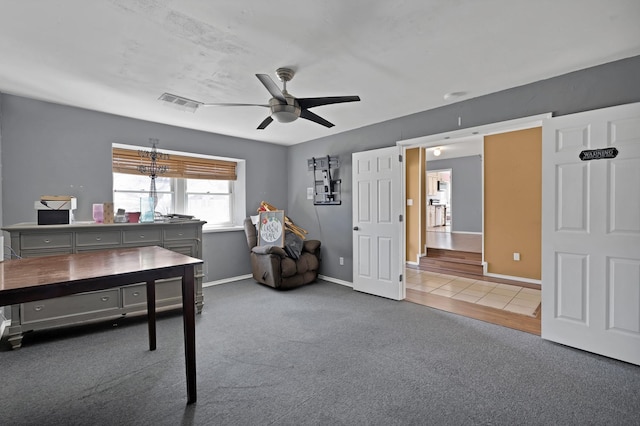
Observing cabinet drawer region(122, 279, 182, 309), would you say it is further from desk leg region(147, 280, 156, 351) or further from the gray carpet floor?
desk leg region(147, 280, 156, 351)

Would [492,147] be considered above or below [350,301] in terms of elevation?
above

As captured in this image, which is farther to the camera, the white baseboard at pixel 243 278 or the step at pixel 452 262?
the step at pixel 452 262

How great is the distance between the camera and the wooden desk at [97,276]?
4.87 ft

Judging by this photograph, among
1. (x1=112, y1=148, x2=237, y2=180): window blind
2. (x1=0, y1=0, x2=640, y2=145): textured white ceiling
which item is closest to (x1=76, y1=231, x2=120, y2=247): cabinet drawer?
(x1=112, y1=148, x2=237, y2=180): window blind

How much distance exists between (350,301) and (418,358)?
1572 millimetres

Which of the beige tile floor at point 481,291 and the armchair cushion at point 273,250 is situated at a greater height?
the armchair cushion at point 273,250

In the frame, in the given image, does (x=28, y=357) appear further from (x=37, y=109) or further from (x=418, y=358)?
(x=418, y=358)

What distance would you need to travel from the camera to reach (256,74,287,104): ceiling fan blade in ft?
6.87

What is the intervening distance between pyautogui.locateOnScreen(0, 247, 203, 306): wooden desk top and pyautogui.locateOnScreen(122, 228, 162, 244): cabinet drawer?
37.9 inches

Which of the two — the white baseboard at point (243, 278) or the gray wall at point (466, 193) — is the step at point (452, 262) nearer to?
the white baseboard at point (243, 278)

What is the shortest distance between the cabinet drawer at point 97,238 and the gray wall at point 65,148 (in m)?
0.79

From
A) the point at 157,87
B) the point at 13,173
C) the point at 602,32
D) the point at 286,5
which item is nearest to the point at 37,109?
the point at 13,173

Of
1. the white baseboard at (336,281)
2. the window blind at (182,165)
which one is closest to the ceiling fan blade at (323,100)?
the window blind at (182,165)

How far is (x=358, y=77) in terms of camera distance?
109 inches
